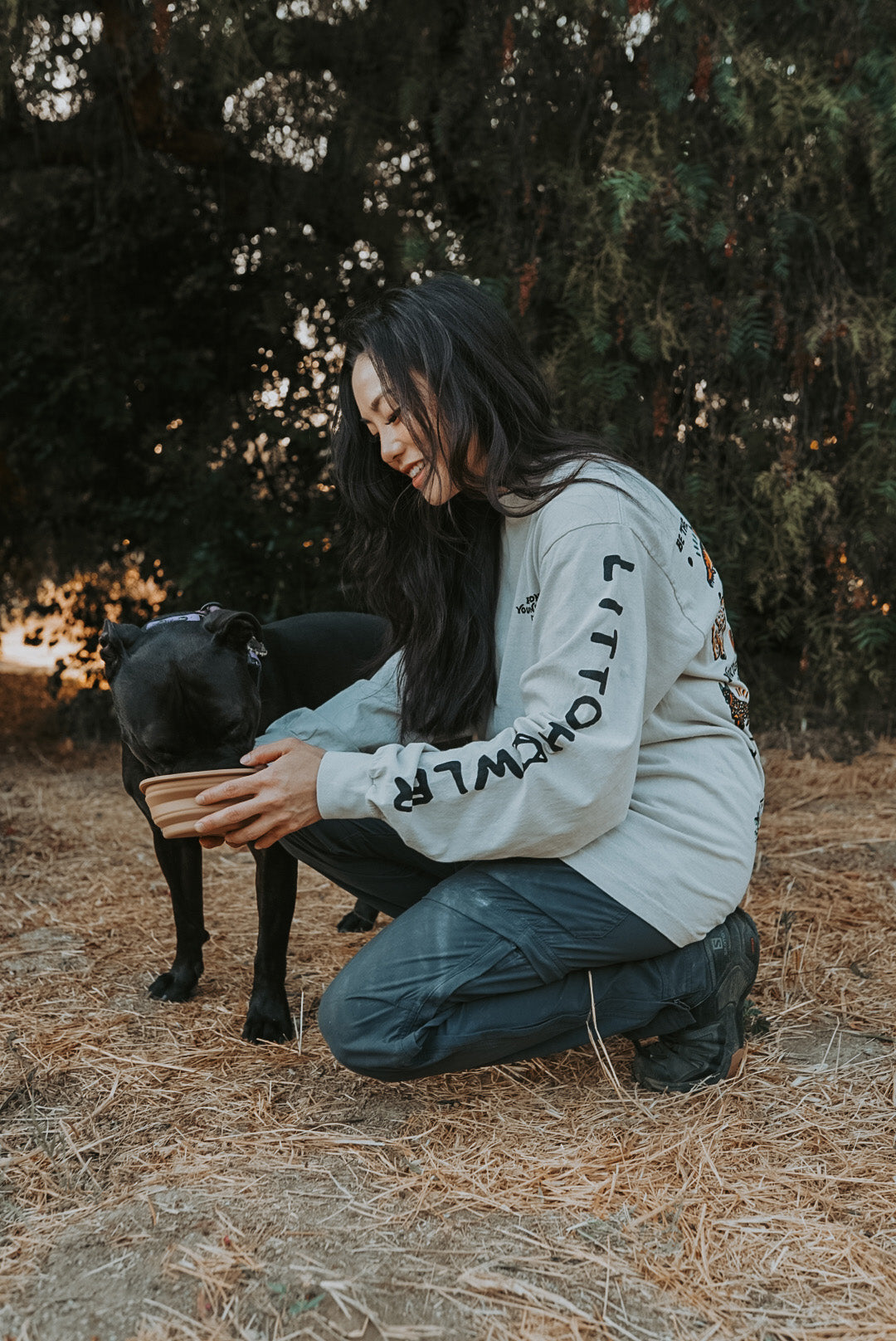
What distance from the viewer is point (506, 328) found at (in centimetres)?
206

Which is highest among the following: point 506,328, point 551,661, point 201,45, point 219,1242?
point 201,45

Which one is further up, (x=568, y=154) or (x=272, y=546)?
(x=568, y=154)

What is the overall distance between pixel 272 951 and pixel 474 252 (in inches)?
133

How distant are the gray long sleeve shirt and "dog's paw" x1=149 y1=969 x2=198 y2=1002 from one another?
101 centimetres

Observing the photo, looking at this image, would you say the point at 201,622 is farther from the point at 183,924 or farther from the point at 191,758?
the point at 183,924

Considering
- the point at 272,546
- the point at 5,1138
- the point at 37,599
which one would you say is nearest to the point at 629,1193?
the point at 5,1138

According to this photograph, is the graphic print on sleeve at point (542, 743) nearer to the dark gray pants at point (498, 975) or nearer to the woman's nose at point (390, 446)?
the dark gray pants at point (498, 975)

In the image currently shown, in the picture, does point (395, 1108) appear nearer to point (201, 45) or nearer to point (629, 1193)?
point (629, 1193)

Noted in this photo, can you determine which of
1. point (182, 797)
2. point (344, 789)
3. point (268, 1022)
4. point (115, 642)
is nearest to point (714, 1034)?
point (344, 789)

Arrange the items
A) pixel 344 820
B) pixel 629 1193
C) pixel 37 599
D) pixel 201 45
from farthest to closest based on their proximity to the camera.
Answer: pixel 37 599 → pixel 201 45 → pixel 344 820 → pixel 629 1193

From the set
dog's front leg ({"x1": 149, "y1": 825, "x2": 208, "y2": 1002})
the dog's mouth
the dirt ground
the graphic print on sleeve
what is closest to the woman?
the graphic print on sleeve

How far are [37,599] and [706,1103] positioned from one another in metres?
6.37

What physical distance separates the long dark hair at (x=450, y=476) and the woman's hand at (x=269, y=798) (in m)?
0.38

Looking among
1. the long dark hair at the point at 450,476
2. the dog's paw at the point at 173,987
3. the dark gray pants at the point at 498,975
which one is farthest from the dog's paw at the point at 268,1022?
the long dark hair at the point at 450,476
